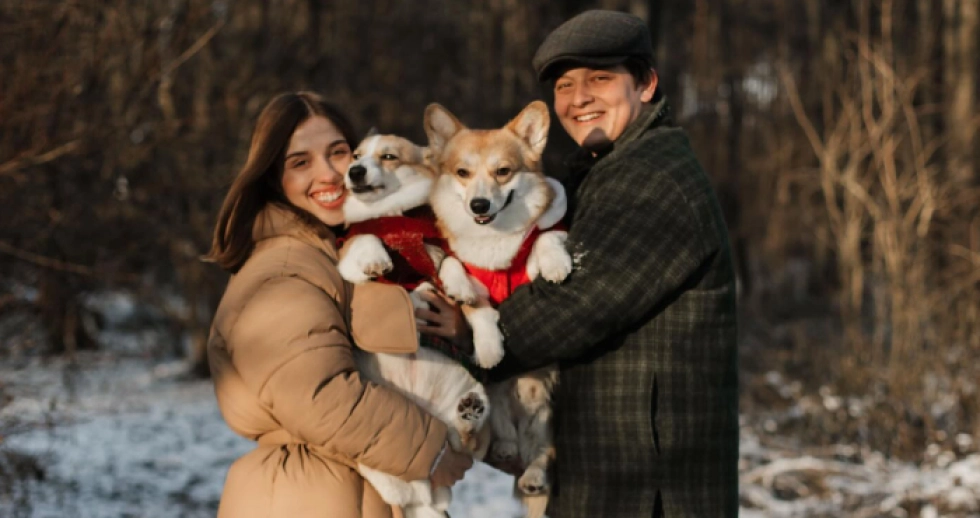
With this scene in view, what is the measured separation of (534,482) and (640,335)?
1.91 feet

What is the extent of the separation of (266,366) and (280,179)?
74 cm

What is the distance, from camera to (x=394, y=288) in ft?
7.88

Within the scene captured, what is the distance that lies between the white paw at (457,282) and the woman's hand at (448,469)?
1.50ft

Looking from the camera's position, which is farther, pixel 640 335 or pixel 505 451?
pixel 505 451

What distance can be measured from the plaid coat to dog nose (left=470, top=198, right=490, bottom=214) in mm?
272

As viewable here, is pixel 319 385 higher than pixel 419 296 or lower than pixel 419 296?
lower

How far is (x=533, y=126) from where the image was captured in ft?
9.43

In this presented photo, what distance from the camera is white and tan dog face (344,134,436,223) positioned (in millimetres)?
2605

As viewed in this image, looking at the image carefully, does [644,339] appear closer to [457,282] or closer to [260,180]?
[457,282]

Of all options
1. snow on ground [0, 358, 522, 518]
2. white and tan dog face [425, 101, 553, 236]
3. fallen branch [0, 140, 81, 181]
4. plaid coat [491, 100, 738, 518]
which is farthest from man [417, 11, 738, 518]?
fallen branch [0, 140, 81, 181]

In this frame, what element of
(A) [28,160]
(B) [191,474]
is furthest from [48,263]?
(B) [191,474]

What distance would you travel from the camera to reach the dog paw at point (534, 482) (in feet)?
8.63

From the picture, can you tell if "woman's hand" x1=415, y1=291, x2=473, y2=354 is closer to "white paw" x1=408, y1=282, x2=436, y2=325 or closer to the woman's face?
"white paw" x1=408, y1=282, x2=436, y2=325

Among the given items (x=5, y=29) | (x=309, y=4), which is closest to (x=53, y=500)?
(x=5, y=29)
